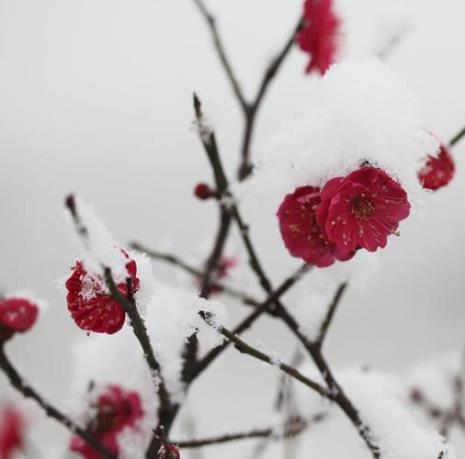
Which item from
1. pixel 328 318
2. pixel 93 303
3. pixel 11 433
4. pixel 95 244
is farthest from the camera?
pixel 11 433

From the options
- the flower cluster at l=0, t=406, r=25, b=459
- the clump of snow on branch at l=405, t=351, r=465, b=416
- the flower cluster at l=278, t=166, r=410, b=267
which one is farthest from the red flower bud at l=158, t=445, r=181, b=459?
the clump of snow on branch at l=405, t=351, r=465, b=416

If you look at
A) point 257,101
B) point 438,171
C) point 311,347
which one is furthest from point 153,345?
point 257,101

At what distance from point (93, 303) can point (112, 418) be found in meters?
0.65

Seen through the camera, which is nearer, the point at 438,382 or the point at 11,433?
the point at 11,433

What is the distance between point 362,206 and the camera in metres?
0.86

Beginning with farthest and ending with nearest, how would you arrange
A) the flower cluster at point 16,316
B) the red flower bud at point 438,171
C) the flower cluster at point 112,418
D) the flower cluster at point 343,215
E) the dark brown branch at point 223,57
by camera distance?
the dark brown branch at point 223,57 < the flower cluster at point 112,418 < the flower cluster at point 16,316 < the red flower bud at point 438,171 < the flower cluster at point 343,215

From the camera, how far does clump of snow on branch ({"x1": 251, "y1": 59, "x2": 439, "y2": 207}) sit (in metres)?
0.86

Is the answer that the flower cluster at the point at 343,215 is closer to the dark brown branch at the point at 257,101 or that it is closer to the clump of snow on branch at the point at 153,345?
the clump of snow on branch at the point at 153,345

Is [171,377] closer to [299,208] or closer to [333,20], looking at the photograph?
[299,208]

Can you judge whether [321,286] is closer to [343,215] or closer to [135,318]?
[343,215]

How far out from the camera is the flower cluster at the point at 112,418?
1309mm

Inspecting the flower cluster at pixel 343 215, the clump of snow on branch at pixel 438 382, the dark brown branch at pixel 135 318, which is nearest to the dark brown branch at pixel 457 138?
the flower cluster at pixel 343 215

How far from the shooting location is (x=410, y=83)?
95 centimetres

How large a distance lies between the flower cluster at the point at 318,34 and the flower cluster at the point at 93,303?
0.96 metres
